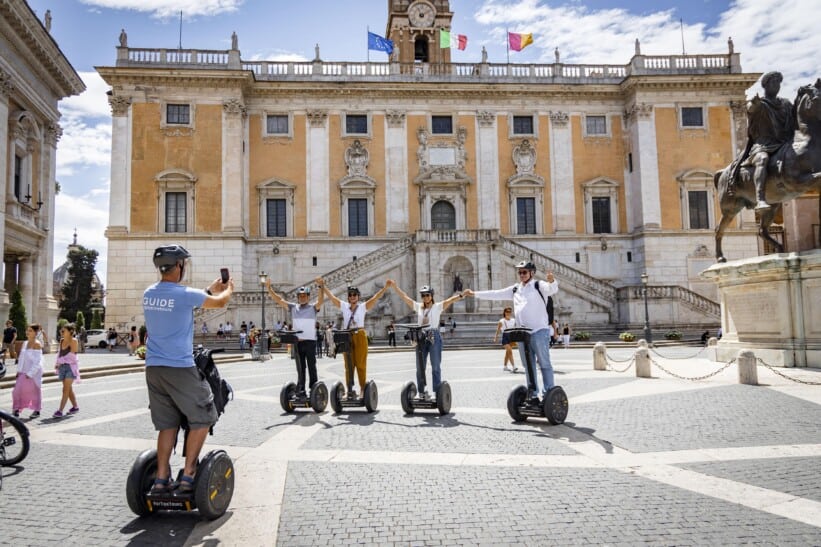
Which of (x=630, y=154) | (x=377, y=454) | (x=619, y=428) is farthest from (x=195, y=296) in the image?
(x=630, y=154)

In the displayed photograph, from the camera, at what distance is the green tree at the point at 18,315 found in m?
24.1

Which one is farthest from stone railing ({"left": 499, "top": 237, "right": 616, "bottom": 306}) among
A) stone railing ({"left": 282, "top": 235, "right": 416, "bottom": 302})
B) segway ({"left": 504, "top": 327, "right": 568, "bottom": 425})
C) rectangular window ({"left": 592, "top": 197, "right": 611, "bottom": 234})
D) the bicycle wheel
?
the bicycle wheel

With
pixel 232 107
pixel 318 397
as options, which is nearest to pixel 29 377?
pixel 318 397

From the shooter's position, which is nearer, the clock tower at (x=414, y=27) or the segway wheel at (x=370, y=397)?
the segway wheel at (x=370, y=397)

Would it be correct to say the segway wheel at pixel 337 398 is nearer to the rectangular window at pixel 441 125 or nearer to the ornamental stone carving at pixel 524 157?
the rectangular window at pixel 441 125

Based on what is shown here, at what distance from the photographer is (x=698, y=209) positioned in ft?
128

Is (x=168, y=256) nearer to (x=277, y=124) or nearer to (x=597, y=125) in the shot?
(x=277, y=124)

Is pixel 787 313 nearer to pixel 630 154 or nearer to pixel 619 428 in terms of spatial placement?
pixel 619 428

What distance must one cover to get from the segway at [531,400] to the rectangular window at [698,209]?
34.9 metres

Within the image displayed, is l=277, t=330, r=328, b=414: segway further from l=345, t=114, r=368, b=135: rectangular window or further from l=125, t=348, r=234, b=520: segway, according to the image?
l=345, t=114, r=368, b=135: rectangular window

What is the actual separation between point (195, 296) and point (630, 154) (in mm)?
39579

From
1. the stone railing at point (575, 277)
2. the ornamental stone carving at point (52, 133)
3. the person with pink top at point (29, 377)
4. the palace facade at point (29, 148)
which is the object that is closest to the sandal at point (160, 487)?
the person with pink top at point (29, 377)

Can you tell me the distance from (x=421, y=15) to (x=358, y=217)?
59.5ft

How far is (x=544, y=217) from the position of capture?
1543 inches
